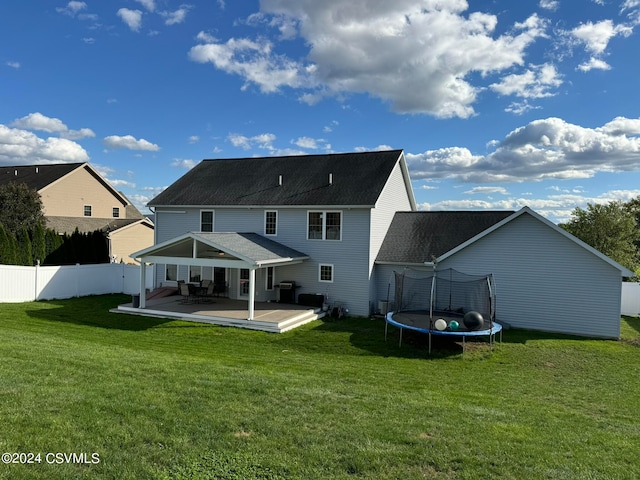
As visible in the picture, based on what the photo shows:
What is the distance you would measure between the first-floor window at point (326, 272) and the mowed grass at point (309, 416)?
7.40 metres

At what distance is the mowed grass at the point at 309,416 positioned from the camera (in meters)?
4.23

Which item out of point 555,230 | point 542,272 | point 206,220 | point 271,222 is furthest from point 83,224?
point 555,230

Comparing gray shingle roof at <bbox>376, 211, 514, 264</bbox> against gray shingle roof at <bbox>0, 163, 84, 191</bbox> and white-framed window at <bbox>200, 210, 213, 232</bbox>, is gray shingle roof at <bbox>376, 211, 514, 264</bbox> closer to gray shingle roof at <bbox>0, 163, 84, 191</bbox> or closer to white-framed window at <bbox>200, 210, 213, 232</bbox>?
white-framed window at <bbox>200, 210, 213, 232</bbox>

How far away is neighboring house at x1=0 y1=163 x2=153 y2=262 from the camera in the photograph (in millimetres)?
30844

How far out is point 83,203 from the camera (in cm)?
3444

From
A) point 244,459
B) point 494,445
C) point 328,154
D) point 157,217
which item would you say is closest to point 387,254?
point 328,154

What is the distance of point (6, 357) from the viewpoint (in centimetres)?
752

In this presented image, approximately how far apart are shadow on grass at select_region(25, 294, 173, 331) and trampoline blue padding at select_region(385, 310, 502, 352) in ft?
28.0

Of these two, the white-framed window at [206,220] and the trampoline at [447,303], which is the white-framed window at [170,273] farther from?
the trampoline at [447,303]

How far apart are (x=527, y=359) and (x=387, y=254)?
7834 millimetres

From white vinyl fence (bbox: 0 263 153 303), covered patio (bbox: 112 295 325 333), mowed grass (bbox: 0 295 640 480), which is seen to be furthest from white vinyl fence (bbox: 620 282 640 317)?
white vinyl fence (bbox: 0 263 153 303)

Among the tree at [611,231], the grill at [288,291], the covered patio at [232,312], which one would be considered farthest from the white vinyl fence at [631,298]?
the grill at [288,291]

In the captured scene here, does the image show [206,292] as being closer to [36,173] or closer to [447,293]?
[447,293]

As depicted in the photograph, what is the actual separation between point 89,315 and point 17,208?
1436 cm
